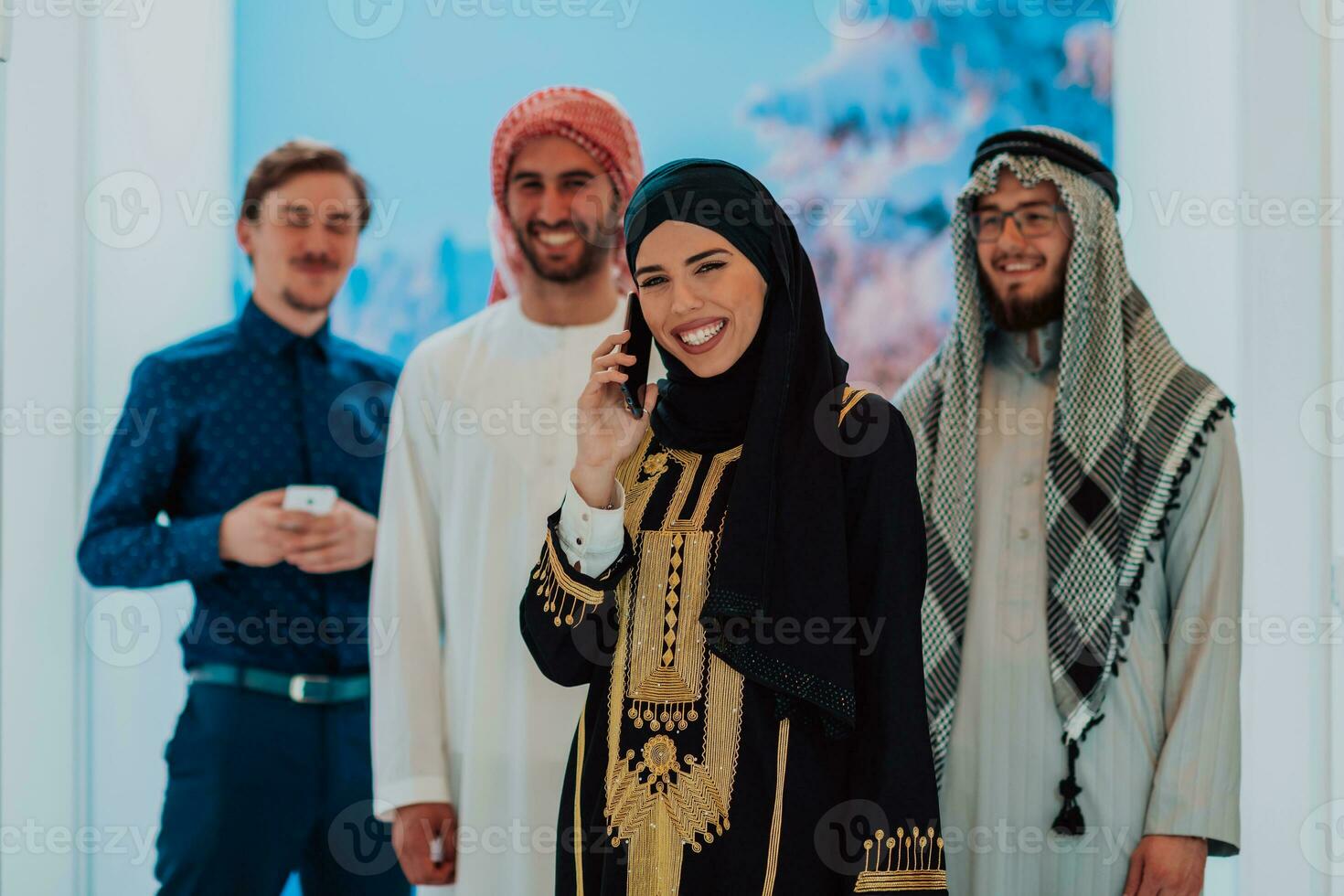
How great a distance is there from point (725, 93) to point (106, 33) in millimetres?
1652

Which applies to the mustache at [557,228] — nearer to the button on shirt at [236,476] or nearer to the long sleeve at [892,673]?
the button on shirt at [236,476]

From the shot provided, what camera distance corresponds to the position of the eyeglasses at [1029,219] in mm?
2479

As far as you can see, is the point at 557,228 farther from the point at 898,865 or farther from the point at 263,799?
the point at 898,865

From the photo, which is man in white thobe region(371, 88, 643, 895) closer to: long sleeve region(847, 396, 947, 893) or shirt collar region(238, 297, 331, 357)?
shirt collar region(238, 297, 331, 357)

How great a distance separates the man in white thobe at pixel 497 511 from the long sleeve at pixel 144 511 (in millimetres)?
481

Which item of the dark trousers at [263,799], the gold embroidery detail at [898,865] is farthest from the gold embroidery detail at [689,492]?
the dark trousers at [263,799]

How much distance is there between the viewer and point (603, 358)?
192 cm

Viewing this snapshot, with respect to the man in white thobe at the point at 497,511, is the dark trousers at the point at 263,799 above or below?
below

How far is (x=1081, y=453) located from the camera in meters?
2.37

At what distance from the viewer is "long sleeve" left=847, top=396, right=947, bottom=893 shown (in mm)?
1632

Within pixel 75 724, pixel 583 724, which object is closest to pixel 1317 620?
pixel 583 724

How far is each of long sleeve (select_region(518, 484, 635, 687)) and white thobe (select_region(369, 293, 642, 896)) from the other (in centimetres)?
59

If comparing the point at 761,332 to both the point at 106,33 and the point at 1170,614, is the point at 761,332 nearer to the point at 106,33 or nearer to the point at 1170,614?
the point at 1170,614

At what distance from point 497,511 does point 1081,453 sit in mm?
1190
